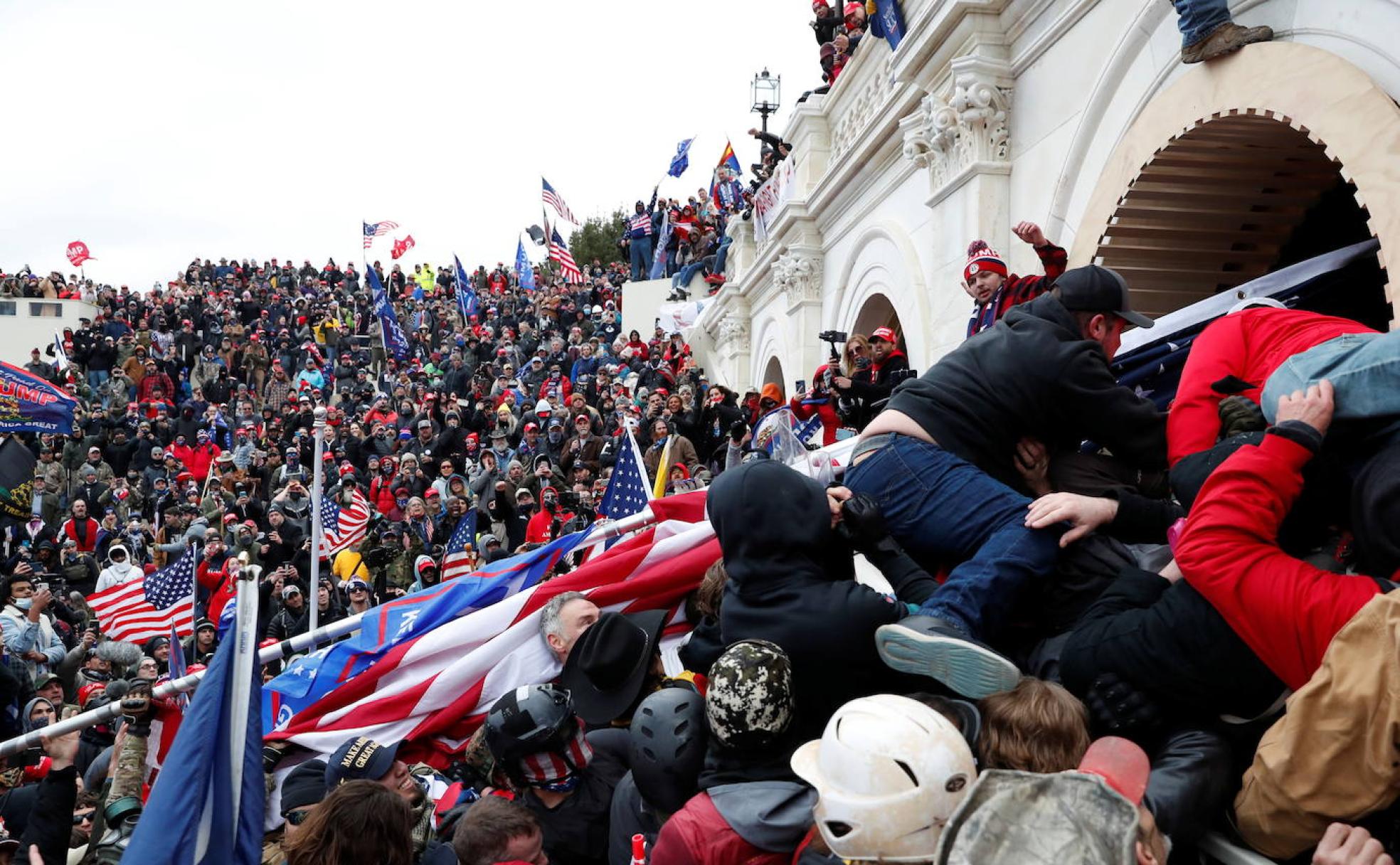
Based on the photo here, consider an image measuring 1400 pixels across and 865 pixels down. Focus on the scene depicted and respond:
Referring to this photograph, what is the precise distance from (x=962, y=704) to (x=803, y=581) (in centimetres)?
68

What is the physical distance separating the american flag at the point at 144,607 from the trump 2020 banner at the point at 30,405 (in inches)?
357

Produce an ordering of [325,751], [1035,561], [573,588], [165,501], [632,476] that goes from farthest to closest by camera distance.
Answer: [165,501] → [632,476] → [573,588] → [325,751] → [1035,561]

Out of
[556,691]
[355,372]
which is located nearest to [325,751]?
[556,691]

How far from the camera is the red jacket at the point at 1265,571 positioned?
251 cm

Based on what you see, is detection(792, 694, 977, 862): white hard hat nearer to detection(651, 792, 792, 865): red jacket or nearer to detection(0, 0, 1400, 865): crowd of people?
detection(0, 0, 1400, 865): crowd of people

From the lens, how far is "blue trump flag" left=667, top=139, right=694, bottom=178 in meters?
28.1

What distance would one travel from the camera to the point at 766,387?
11.7 metres

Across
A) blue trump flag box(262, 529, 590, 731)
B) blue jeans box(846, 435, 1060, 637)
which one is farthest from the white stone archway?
blue jeans box(846, 435, 1060, 637)

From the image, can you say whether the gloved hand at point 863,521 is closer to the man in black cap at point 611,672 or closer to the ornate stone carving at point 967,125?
the man in black cap at point 611,672

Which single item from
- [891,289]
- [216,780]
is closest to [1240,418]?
[216,780]

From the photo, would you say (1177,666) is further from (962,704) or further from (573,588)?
(573,588)

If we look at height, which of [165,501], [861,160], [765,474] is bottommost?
[165,501]

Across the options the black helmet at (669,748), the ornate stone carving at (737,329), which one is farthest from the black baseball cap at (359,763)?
the ornate stone carving at (737,329)

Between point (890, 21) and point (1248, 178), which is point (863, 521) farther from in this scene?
point (890, 21)
